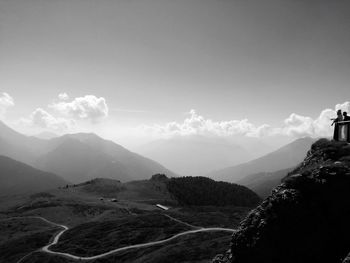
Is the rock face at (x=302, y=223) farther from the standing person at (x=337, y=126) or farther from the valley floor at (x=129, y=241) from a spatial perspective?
the valley floor at (x=129, y=241)

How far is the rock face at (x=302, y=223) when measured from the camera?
1894 centimetres

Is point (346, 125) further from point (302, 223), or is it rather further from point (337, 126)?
point (302, 223)

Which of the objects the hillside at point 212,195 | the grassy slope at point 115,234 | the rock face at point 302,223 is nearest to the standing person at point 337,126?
the rock face at point 302,223

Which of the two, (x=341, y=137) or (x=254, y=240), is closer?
(x=254, y=240)

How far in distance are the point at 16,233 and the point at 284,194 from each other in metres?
98.8

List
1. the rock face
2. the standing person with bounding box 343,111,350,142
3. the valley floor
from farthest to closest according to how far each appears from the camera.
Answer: the valley floor < the standing person with bounding box 343,111,350,142 < the rock face

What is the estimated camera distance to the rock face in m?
18.9

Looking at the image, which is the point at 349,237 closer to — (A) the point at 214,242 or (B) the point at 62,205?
(A) the point at 214,242

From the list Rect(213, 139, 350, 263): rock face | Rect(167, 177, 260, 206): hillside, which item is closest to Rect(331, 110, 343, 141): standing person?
Rect(213, 139, 350, 263): rock face

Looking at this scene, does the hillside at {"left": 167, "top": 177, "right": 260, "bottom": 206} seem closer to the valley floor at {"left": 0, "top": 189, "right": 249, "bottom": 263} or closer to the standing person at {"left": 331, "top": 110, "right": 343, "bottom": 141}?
the valley floor at {"left": 0, "top": 189, "right": 249, "bottom": 263}

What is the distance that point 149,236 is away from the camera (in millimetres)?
67000

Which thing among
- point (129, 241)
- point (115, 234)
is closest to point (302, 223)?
point (129, 241)

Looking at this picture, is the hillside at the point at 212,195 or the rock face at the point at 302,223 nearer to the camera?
the rock face at the point at 302,223

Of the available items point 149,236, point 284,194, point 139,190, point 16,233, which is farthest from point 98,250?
point 139,190
